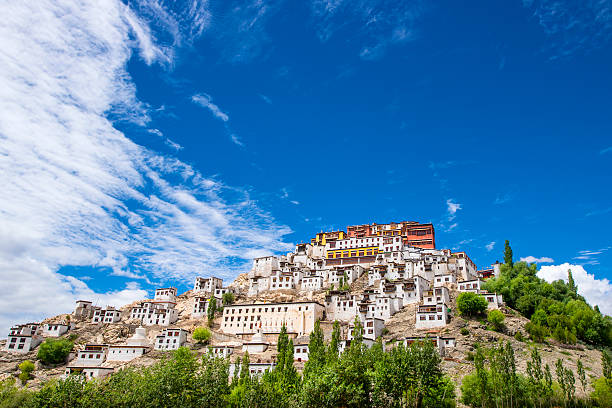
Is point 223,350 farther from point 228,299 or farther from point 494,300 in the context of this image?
point 494,300

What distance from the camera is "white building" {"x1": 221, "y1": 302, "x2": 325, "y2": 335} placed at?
245 ft

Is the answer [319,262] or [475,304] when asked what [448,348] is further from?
[319,262]

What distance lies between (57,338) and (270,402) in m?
58.6

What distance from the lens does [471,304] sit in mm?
64875

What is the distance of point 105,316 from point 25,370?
63.2 ft

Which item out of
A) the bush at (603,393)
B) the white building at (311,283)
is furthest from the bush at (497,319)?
the white building at (311,283)

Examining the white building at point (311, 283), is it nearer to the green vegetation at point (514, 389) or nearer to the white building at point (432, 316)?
the white building at point (432, 316)

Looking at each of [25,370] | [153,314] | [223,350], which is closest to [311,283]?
[223,350]

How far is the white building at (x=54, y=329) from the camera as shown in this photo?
265 ft

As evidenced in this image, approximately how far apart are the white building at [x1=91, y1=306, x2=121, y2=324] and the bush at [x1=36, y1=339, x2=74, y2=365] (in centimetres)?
1326

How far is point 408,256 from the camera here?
308 ft

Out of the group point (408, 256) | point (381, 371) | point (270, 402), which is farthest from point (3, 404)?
point (408, 256)

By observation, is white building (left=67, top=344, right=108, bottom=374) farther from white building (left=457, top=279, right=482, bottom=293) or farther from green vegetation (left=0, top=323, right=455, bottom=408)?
white building (left=457, top=279, right=482, bottom=293)

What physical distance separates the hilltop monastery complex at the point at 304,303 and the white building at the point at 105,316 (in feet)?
0.60
